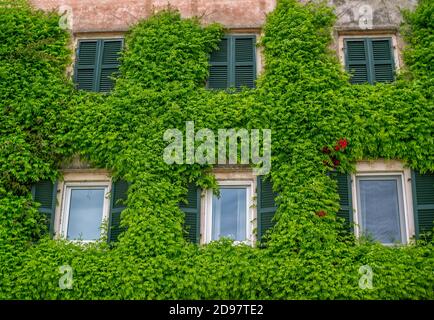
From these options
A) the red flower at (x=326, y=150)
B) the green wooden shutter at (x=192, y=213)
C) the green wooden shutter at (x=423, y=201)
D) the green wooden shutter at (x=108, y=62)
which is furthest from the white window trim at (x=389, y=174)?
the green wooden shutter at (x=108, y=62)

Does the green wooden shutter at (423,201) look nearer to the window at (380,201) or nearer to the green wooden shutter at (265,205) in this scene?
the window at (380,201)

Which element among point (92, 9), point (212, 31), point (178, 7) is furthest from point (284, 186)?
point (92, 9)

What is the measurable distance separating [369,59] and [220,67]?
296cm

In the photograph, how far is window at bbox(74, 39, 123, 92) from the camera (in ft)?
44.9

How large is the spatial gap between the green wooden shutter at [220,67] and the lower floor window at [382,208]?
3.27m

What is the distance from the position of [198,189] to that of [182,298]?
212 cm

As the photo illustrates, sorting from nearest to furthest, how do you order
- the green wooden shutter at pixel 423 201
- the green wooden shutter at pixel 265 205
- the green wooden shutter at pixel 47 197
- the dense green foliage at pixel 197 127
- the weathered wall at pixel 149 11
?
the dense green foliage at pixel 197 127, the green wooden shutter at pixel 423 201, the green wooden shutter at pixel 265 205, the green wooden shutter at pixel 47 197, the weathered wall at pixel 149 11

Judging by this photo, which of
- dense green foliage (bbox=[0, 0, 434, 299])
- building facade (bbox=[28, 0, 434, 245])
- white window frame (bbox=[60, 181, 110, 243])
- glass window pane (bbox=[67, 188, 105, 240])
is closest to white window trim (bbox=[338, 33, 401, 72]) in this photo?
building facade (bbox=[28, 0, 434, 245])

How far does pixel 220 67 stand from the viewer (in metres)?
13.7

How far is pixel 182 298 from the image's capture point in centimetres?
1147

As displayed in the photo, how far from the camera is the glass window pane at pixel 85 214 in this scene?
12688 millimetres

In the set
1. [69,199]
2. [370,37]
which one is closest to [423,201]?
[370,37]

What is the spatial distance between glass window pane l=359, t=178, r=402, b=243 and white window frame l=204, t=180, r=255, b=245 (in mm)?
2006
